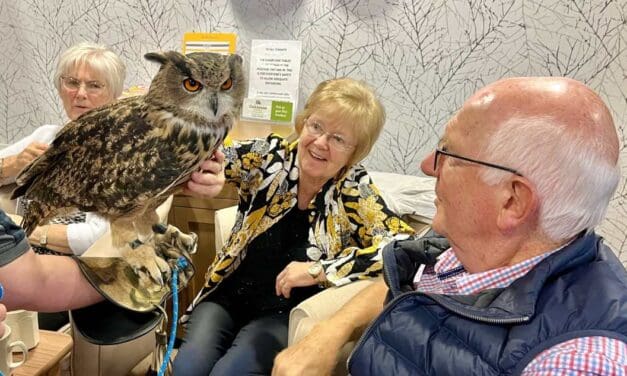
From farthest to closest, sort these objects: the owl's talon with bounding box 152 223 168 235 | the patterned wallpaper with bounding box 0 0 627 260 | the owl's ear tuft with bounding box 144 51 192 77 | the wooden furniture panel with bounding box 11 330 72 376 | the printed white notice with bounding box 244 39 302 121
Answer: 1. the printed white notice with bounding box 244 39 302 121
2. the patterned wallpaper with bounding box 0 0 627 260
3. the wooden furniture panel with bounding box 11 330 72 376
4. the owl's talon with bounding box 152 223 168 235
5. the owl's ear tuft with bounding box 144 51 192 77

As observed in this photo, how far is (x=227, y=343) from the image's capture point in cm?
146

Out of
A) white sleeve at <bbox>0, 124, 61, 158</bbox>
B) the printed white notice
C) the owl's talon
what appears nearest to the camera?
the owl's talon

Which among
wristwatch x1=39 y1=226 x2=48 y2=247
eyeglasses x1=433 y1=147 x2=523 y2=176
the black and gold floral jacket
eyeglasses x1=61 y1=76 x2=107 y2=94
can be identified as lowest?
the black and gold floral jacket

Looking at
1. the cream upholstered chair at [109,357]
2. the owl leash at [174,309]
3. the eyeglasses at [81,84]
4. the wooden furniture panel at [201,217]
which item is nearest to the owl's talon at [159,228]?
the owl leash at [174,309]

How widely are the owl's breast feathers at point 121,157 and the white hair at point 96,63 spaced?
304 millimetres

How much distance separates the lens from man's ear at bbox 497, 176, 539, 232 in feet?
2.52

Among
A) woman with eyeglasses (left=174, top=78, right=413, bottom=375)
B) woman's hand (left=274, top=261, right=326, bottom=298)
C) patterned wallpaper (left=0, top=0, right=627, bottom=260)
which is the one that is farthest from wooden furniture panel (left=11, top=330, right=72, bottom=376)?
patterned wallpaper (left=0, top=0, right=627, bottom=260)

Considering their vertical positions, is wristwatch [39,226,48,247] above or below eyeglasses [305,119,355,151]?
below

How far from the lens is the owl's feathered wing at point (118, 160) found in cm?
66

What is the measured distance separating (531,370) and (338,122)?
916mm

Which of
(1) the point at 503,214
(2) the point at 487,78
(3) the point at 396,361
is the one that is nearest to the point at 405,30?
(2) the point at 487,78

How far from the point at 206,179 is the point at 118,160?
0.13 m

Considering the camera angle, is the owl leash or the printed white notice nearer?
the owl leash

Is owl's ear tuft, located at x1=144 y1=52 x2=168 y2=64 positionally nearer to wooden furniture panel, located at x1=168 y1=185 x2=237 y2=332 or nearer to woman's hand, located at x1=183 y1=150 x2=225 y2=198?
woman's hand, located at x1=183 y1=150 x2=225 y2=198
